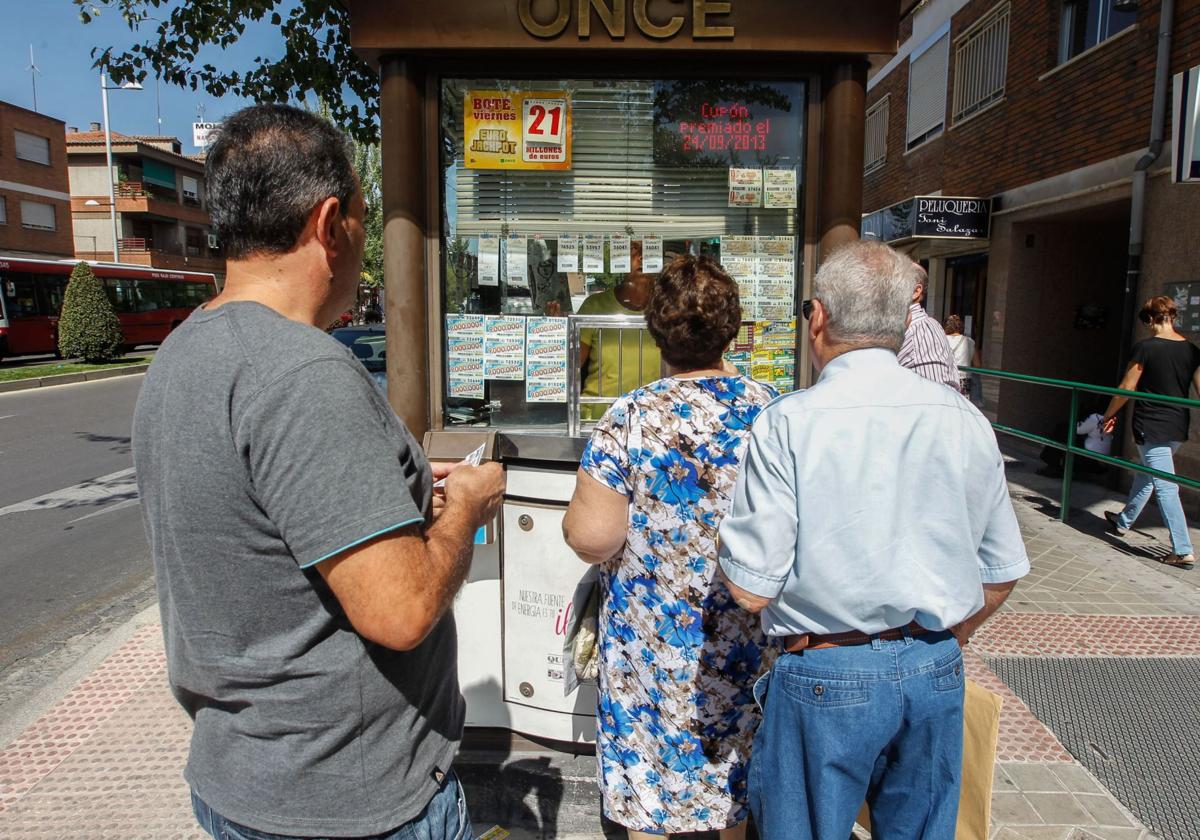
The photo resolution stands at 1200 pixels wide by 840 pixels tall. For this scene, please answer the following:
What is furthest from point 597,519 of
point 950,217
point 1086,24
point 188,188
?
point 188,188

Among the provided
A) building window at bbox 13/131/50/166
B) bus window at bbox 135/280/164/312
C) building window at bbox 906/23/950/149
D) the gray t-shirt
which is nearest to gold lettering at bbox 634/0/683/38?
the gray t-shirt

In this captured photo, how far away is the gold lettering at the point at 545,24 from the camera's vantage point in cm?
307

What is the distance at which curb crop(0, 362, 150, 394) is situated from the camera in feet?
53.0

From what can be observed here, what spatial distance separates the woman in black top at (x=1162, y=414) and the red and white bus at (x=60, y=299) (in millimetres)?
25167

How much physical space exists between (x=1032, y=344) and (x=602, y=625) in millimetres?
10567

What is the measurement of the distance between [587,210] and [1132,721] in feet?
11.0

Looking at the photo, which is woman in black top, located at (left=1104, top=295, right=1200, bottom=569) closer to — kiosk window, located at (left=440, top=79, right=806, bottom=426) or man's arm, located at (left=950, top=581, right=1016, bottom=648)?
kiosk window, located at (left=440, top=79, right=806, bottom=426)

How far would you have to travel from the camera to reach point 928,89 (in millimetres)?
13750

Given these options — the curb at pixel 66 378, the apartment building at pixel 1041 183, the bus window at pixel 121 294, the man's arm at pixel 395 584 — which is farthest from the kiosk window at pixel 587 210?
the bus window at pixel 121 294

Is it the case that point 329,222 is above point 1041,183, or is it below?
below

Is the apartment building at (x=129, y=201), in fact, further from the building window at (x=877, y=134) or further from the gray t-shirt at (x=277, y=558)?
the gray t-shirt at (x=277, y=558)

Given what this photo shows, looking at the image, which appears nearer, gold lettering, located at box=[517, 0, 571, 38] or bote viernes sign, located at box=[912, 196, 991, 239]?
gold lettering, located at box=[517, 0, 571, 38]

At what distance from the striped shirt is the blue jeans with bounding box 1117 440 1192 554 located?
6.16 ft

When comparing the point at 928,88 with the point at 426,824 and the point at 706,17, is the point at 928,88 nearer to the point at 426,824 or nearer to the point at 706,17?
the point at 706,17
